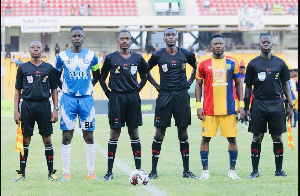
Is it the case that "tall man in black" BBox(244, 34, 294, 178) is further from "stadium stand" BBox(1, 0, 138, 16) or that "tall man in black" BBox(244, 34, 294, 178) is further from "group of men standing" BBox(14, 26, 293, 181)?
"stadium stand" BBox(1, 0, 138, 16)

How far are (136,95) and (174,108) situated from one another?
0.61 metres

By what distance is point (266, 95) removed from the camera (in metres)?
→ 9.18

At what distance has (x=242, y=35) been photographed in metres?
47.9

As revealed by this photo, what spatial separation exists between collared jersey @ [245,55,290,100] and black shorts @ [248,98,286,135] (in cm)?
9

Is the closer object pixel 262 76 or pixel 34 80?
pixel 34 80

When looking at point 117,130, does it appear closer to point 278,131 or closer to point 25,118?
point 25,118

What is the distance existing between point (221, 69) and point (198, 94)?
0.49 m

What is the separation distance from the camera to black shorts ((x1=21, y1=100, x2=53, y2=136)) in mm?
8984

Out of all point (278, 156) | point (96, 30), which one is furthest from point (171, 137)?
point (96, 30)

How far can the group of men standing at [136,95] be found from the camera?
895 centimetres

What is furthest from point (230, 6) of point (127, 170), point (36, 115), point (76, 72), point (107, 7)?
point (36, 115)

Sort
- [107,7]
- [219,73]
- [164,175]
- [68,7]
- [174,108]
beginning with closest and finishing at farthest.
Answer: [219,73] → [174,108] → [164,175] → [68,7] → [107,7]

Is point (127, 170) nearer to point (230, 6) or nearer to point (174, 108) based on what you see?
point (174, 108)

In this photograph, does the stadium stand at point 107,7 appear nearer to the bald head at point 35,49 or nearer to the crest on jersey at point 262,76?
the bald head at point 35,49
